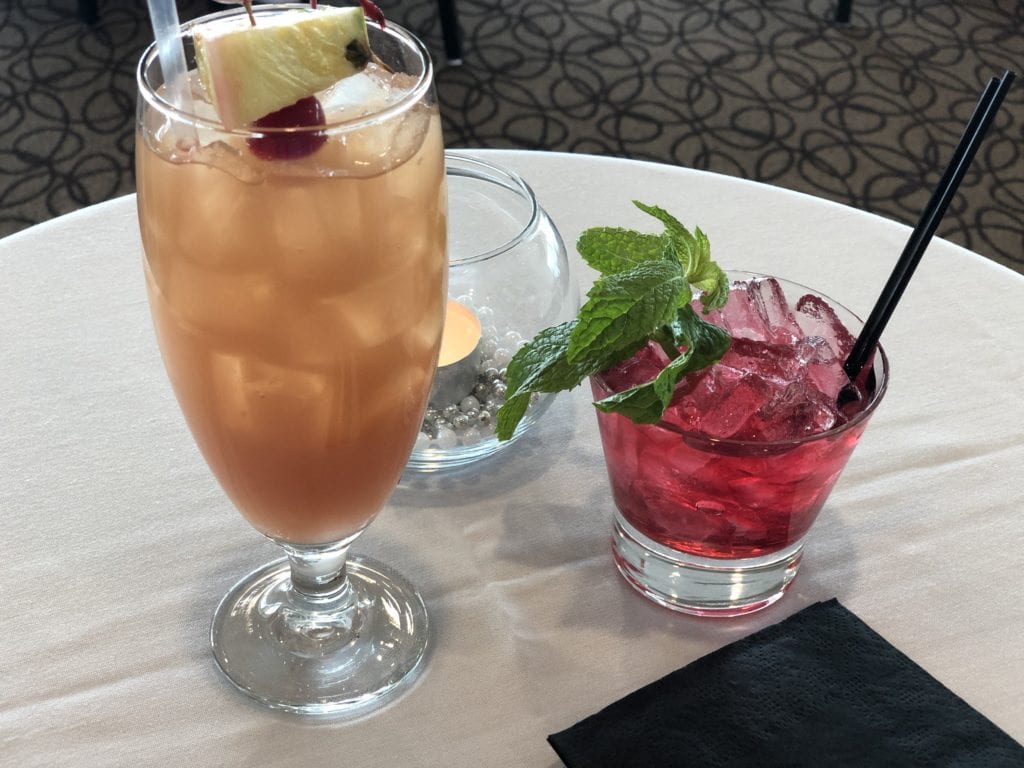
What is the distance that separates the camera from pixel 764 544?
642 mm

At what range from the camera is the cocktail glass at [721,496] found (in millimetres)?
602

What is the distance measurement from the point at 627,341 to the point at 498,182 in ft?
0.81

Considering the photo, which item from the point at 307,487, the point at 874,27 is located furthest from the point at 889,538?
the point at 874,27

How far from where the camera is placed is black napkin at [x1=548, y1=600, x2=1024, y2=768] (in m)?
0.56

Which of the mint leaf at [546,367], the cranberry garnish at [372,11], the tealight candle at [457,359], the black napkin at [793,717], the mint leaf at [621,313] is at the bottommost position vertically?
the tealight candle at [457,359]

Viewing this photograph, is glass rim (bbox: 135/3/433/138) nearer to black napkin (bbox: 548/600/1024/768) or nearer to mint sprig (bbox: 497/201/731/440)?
mint sprig (bbox: 497/201/731/440)

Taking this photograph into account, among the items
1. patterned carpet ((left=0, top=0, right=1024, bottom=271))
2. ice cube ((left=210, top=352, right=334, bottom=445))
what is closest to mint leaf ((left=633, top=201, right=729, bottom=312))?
ice cube ((left=210, top=352, right=334, bottom=445))

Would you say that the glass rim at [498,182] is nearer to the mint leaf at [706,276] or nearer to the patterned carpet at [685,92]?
the mint leaf at [706,276]

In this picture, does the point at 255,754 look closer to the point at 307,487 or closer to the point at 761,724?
the point at 307,487

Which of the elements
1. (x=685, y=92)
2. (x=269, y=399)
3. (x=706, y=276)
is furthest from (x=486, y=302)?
(x=685, y=92)

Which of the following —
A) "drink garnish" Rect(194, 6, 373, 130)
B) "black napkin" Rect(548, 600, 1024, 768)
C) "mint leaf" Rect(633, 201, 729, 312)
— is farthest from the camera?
"mint leaf" Rect(633, 201, 729, 312)

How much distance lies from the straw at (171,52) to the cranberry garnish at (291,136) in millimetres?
43

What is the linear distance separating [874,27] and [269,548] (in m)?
2.36

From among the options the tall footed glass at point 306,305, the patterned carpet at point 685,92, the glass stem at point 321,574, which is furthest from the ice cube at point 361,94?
the patterned carpet at point 685,92
